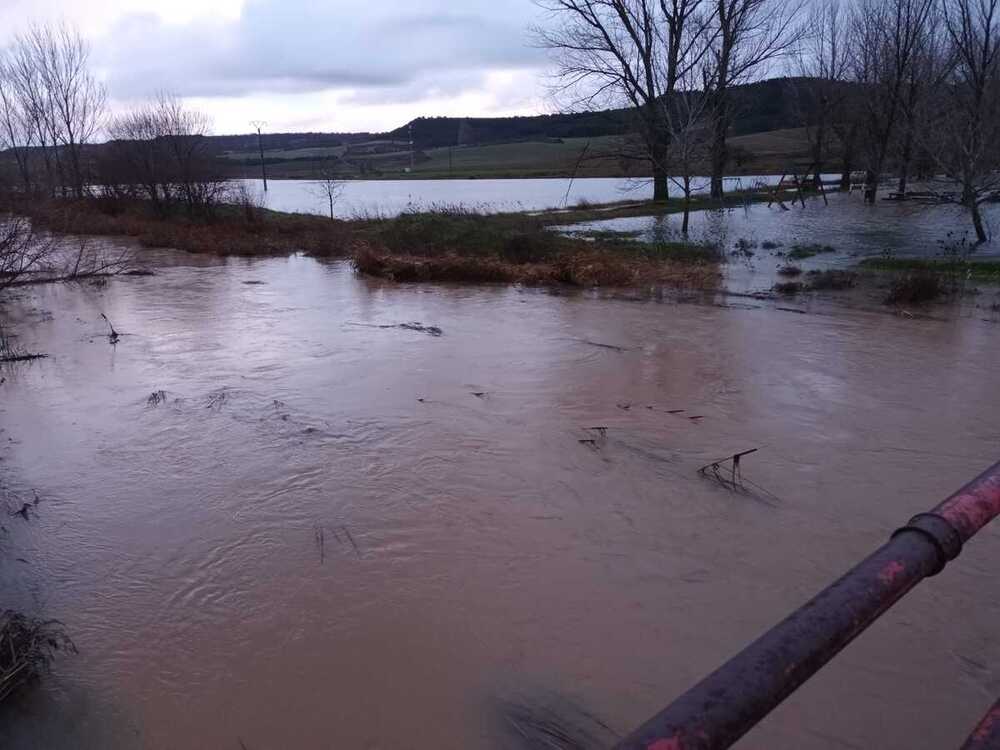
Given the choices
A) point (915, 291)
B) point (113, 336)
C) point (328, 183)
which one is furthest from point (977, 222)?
point (328, 183)

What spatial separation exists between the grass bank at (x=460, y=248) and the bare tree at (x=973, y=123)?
5.57 meters

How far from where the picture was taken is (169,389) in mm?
9391

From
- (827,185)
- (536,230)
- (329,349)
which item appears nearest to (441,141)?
(827,185)

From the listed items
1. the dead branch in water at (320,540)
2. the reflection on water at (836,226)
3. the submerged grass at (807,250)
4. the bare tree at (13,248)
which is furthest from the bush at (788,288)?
the bare tree at (13,248)

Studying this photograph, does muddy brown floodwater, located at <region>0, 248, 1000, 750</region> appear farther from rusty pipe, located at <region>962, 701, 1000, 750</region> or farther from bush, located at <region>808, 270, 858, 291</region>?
bush, located at <region>808, 270, 858, 291</region>

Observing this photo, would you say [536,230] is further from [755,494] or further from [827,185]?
[827,185]

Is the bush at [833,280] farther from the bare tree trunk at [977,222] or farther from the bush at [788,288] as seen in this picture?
the bare tree trunk at [977,222]

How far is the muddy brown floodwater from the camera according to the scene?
4090 millimetres

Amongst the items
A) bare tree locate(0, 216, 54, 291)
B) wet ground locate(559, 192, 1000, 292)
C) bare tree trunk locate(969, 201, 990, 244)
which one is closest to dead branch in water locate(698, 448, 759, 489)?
bare tree locate(0, 216, 54, 291)

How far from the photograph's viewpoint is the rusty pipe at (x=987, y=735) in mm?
1587

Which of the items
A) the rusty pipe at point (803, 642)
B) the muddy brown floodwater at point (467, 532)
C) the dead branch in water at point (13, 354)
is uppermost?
the rusty pipe at point (803, 642)

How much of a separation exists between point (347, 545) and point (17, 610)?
199 cm

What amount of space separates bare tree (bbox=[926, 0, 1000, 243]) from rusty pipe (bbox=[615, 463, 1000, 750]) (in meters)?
18.7

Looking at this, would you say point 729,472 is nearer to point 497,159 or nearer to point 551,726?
point 551,726
